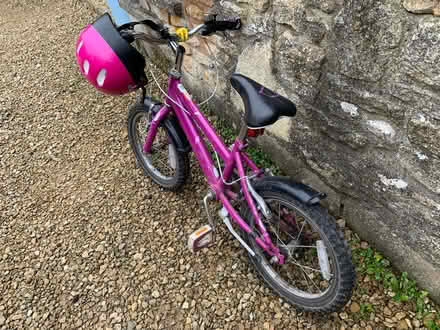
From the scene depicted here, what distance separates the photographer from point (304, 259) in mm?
2180

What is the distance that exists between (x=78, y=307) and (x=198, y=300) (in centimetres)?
79

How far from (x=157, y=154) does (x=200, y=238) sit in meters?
1.10

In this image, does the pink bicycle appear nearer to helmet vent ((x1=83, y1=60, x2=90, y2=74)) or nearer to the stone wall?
helmet vent ((x1=83, y1=60, x2=90, y2=74))

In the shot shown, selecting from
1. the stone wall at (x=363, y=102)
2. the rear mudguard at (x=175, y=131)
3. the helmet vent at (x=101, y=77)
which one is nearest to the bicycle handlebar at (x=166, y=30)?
the helmet vent at (x=101, y=77)

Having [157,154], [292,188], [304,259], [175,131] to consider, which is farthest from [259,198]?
[157,154]

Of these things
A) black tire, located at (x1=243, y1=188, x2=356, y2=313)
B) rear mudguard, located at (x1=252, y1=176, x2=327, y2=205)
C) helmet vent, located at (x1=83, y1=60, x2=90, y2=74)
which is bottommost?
black tire, located at (x1=243, y1=188, x2=356, y2=313)

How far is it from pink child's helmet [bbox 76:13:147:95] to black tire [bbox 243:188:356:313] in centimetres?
106

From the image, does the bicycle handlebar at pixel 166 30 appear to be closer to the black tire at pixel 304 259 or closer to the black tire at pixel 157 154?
the black tire at pixel 157 154

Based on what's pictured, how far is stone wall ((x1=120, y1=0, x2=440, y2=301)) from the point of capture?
4.76 ft

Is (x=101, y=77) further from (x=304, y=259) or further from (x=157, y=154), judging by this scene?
(x=304, y=259)

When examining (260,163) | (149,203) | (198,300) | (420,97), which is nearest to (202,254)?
(198,300)

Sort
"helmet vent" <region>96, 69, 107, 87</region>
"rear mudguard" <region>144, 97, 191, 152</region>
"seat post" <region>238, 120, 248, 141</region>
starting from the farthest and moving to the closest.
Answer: "rear mudguard" <region>144, 97, 191, 152</region>
"helmet vent" <region>96, 69, 107, 87</region>
"seat post" <region>238, 120, 248, 141</region>

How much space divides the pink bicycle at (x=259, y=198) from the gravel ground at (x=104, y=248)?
0.70 feet

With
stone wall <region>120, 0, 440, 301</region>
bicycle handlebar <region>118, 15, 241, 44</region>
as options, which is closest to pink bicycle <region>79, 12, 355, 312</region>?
bicycle handlebar <region>118, 15, 241, 44</region>
